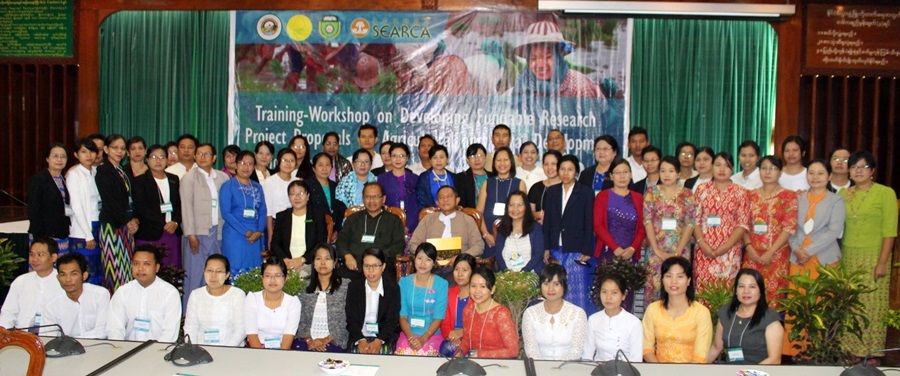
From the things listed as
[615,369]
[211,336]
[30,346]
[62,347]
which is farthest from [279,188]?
[615,369]

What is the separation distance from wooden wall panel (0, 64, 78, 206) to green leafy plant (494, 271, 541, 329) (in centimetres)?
551

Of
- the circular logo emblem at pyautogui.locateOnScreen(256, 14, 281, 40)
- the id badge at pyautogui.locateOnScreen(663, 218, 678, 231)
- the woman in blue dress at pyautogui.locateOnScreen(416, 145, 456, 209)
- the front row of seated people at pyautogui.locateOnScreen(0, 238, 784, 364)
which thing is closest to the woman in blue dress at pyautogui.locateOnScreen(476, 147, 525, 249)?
the woman in blue dress at pyautogui.locateOnScreen(416, 145, 456, 209)

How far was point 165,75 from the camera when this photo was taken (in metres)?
7.55

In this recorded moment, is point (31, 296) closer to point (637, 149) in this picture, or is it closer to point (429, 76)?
point (429, 76)

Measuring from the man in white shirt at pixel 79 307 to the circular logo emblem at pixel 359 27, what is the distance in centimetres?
379

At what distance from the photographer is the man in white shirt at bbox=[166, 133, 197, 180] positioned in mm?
5840

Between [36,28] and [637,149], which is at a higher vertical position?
[36,28]

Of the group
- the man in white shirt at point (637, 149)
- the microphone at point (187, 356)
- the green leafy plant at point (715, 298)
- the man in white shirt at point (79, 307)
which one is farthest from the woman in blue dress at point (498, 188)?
the microphone at point (187, 356)

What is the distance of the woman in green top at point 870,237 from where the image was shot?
471 centimetres

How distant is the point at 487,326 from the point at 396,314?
2.11 ft

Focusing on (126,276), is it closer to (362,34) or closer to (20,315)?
(20,315)

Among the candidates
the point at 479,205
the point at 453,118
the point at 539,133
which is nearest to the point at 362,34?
the point at 453,118

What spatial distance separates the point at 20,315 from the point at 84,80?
4102mm

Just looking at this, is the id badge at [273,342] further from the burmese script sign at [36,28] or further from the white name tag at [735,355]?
the burmese script sign at [36,28]
